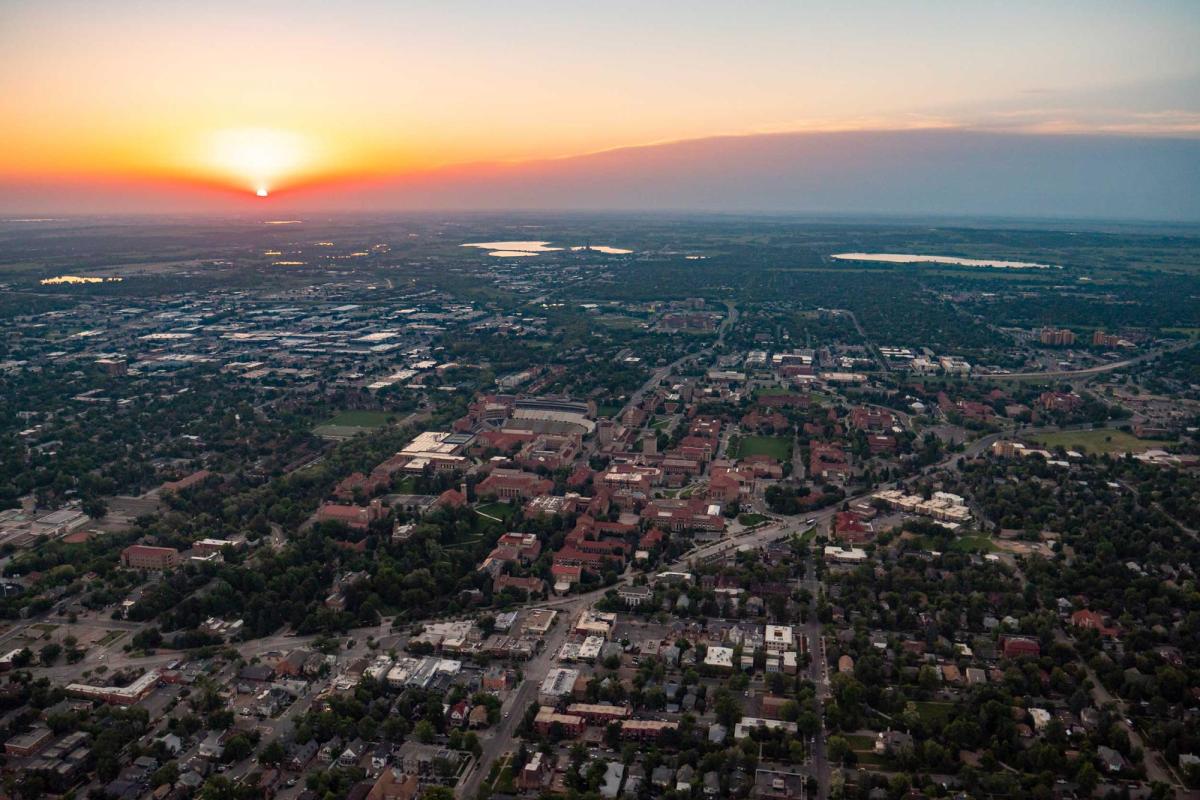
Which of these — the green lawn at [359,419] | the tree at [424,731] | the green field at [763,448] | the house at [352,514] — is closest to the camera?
the tree at [424,731]

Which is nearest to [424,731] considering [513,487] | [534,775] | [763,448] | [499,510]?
[534,775]

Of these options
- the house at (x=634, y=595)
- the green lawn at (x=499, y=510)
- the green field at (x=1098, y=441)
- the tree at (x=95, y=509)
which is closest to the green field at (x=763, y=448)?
the green lawn at (x=499, y=510)

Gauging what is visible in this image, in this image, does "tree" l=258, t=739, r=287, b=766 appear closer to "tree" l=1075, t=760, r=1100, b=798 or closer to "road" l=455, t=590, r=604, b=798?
"road" l=455, t=590, r=604, b=798

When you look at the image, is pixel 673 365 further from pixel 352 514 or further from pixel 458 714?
pixel 458 714

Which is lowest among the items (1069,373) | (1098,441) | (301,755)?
(301,755)

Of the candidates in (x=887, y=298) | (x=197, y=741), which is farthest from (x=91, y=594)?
(x=887, y=298)

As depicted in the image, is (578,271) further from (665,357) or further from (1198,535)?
(1198,535)

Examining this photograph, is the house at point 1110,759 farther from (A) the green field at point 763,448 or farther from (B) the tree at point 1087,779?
(A) the green field at point 763,448
